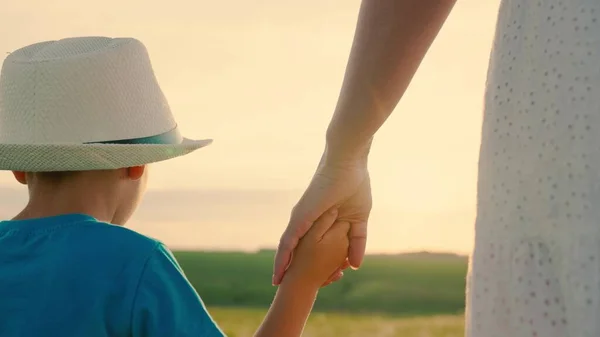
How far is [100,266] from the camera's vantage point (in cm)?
220

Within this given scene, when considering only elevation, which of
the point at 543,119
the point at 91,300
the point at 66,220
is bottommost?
the point at 91,300

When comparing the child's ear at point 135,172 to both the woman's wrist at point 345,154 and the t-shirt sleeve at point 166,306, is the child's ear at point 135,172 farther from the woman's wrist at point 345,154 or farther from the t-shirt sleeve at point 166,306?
the woman's wrist at point 345,154

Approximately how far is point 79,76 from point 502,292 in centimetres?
142

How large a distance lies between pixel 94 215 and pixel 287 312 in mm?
582

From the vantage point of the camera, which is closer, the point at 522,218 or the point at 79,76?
the point at 522,218

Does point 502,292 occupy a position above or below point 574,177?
below

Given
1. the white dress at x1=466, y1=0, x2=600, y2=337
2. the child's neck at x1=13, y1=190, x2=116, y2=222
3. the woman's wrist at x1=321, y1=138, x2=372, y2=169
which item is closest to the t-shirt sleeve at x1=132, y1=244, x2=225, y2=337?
the child's neck at x1=13, y1=190, x2=116, y2=222

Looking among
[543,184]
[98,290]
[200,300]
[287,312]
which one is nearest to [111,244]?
[98,290]

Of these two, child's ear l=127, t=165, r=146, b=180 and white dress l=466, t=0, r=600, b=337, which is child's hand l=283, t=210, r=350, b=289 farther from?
white dress l=466, t=0, r=600, b=337

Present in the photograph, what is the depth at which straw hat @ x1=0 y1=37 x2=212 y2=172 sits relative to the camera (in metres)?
2.46

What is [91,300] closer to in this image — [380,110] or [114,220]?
[114,220]

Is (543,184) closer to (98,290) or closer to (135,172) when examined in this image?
(98,290)

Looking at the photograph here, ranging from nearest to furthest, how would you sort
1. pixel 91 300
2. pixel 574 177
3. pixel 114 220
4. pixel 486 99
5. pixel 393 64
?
pixel 574 177, pixel 486 99, pixel 393 64, pixel 91 300, pixel 114 220

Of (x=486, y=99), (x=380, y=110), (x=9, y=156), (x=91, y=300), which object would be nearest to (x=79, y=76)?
(x=9, y=156)
